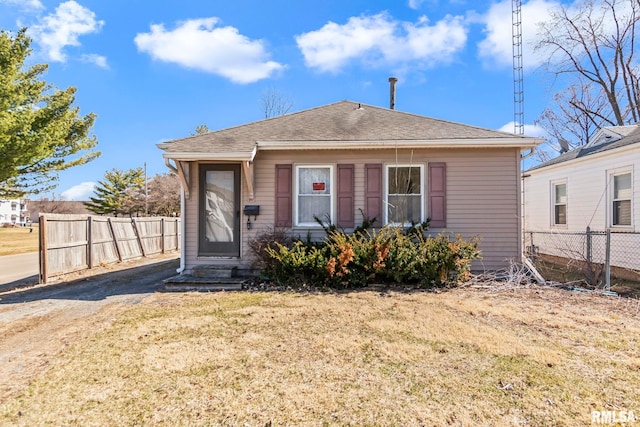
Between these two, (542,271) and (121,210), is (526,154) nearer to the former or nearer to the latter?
(542,271)

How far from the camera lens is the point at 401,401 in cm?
255

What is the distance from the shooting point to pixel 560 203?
35.0 feet

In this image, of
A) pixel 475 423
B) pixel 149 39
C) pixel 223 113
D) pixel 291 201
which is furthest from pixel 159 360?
pixel 223 113

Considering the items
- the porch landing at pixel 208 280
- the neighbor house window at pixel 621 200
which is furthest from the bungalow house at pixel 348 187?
the neighbor house window at pixel 621 200

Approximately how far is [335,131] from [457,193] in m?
2.94

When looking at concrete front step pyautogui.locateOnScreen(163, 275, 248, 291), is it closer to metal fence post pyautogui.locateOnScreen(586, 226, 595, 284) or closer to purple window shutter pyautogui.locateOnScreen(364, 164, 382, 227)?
purple window shutter pyautogui.locateOnScreen(364, 164, 382, 227)

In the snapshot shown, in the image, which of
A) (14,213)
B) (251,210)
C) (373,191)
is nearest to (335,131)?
(373,191)

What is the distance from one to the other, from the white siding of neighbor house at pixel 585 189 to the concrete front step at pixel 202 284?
29.1ft

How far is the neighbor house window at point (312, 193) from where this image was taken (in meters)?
7.48

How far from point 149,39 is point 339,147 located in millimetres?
9328

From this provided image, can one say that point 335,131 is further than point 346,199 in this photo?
Yes

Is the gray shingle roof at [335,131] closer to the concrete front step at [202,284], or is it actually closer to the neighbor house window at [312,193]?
the neighbor house window at [312,193]

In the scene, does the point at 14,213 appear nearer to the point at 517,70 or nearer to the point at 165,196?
the point at 165,196

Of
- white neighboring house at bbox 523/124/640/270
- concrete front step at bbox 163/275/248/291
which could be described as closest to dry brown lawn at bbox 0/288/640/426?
concrete front step at bbox 163/275/248/291
